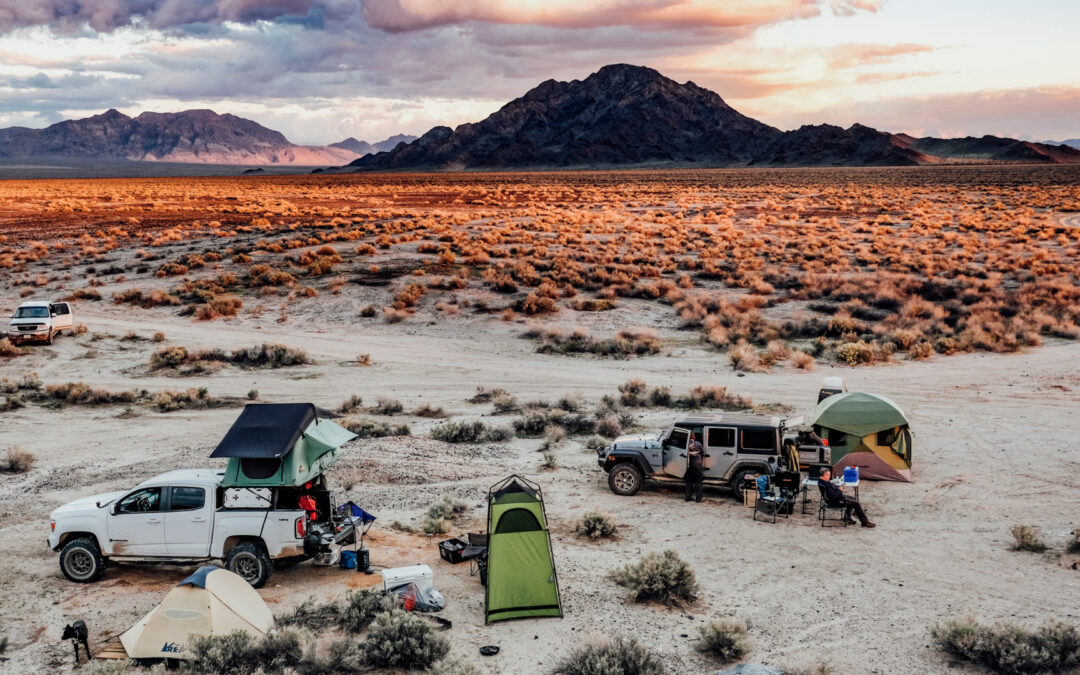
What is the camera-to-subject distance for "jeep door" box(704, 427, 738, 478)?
651 inches

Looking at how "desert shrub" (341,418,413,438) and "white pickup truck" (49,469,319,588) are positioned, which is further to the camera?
"desert shrub" (341,418,413,438)

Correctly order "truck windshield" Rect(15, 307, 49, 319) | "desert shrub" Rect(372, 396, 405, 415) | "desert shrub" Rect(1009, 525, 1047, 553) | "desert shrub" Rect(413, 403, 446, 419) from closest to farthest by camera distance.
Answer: "desert shrub" Rect(1009, 525, 1047, 553) < "desert shrub" Rect(413, 403, 446, 419) < "desert shrub" Rect(372, 396, 405, 415) < "truck windshield" Rect(15, 307, 49, 319)

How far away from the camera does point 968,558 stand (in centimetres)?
1352

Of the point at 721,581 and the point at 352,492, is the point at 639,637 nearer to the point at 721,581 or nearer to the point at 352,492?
the point at 721,581

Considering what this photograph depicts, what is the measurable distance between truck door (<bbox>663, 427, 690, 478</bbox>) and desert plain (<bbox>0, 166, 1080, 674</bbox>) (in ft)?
2.25

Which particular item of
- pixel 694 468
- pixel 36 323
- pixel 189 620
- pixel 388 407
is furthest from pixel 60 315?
pixel 694 468

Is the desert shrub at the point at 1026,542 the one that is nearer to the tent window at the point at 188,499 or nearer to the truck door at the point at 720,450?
the truck door at the point at 720,450

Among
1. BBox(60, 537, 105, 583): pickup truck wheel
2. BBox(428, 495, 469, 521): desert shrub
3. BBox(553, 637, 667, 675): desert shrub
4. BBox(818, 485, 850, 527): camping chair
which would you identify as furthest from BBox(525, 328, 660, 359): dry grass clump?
BBox(553, 637, 667, 675): desert shrub

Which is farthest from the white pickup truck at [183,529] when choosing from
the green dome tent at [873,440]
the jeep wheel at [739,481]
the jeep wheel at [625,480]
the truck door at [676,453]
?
the green dome tent at [873,440]

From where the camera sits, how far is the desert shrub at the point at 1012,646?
9992mm

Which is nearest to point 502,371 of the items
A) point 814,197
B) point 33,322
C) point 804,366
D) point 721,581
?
point 804,366

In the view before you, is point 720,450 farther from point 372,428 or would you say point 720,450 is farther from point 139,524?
point 139,524

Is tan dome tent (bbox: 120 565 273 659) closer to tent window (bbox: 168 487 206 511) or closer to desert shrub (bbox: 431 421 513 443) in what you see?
tent window (bbox: 168 487 206 511)

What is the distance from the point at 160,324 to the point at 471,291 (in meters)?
13.5
